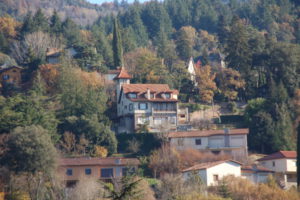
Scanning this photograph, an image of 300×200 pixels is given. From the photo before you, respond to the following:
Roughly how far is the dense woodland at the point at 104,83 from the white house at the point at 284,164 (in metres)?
4.01

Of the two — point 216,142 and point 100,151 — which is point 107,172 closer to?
point 100,151

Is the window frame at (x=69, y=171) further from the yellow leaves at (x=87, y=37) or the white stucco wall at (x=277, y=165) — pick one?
the yellow leaves at (x=87, y=37)

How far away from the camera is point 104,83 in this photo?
75.8 metres

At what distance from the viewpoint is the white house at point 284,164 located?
59.1 metres

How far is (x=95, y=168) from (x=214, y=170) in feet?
32.6

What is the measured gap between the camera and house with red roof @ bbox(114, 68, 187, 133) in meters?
68.7

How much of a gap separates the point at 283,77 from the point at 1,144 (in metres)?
31.1

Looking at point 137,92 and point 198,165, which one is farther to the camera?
point 137,92

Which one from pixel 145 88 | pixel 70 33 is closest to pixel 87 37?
pixel 70 33

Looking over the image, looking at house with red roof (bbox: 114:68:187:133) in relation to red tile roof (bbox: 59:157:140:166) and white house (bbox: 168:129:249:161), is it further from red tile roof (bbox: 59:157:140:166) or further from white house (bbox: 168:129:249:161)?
red tile roof (bbox: 59:157:140:166)

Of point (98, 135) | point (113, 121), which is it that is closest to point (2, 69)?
point (113, 121)

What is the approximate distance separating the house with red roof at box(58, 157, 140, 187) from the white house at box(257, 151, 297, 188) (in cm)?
1111

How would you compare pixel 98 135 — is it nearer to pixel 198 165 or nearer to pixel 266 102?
pixel 198 165

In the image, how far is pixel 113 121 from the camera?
70875 mm
